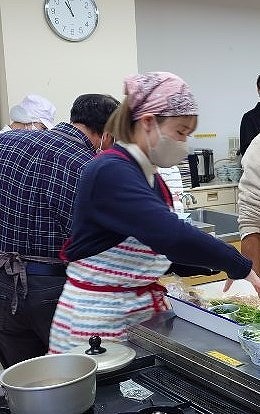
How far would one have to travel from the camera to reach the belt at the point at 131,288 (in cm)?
142

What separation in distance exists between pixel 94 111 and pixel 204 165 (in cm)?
303

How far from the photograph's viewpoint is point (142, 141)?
141cm

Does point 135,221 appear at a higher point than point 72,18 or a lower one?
→ lower

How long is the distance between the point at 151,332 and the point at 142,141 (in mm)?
457

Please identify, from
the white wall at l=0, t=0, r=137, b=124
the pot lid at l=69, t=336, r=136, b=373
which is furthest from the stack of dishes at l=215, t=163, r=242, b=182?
the pot lid at l=69, t=336, r=136, b=373

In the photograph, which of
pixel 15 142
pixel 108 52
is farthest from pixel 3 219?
pixel 108 52

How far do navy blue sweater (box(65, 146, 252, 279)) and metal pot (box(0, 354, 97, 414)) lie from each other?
0.31 m

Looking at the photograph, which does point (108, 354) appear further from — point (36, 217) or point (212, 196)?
point (212, 196)

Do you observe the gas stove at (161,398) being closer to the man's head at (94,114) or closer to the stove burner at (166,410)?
the stove burner at (166,410)

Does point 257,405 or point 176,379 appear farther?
point 176,379

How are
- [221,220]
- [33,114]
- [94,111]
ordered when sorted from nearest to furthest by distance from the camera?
[94,111]
[33,114]
[221,220]

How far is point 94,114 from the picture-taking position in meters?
2.02

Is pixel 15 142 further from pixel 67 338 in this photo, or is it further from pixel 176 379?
pixel 176 379

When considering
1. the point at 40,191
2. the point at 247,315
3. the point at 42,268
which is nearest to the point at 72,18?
the point at 40,191
